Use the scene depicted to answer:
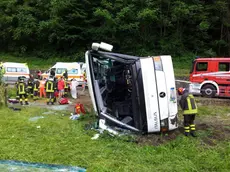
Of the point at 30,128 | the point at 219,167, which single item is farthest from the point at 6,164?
the point at 219,167

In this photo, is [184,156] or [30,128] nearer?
[184,156]

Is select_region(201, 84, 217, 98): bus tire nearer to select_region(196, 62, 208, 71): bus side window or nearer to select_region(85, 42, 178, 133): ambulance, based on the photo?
select_region(196, 62, 208, 71): bus side window

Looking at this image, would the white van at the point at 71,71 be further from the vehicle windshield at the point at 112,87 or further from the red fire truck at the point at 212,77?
the vehicle windshield at the point at 112,87

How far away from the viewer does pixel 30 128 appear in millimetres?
8297

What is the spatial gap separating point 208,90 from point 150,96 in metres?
8.58

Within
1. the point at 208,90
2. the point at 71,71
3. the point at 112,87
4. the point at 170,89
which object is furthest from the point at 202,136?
Answer: the point at 71,71

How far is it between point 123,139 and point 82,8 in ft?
88.3

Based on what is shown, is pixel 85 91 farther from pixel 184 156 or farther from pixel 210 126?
pixel 184 156

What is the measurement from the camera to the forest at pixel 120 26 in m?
31.1

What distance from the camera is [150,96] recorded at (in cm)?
719

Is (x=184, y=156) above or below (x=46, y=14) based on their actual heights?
below

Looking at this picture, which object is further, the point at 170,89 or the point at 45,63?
the point at 45,63

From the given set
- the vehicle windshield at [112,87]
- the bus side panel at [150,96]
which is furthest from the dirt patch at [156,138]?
the vehicle windshield at [112,87]

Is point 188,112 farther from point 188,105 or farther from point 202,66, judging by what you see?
point 202,66
